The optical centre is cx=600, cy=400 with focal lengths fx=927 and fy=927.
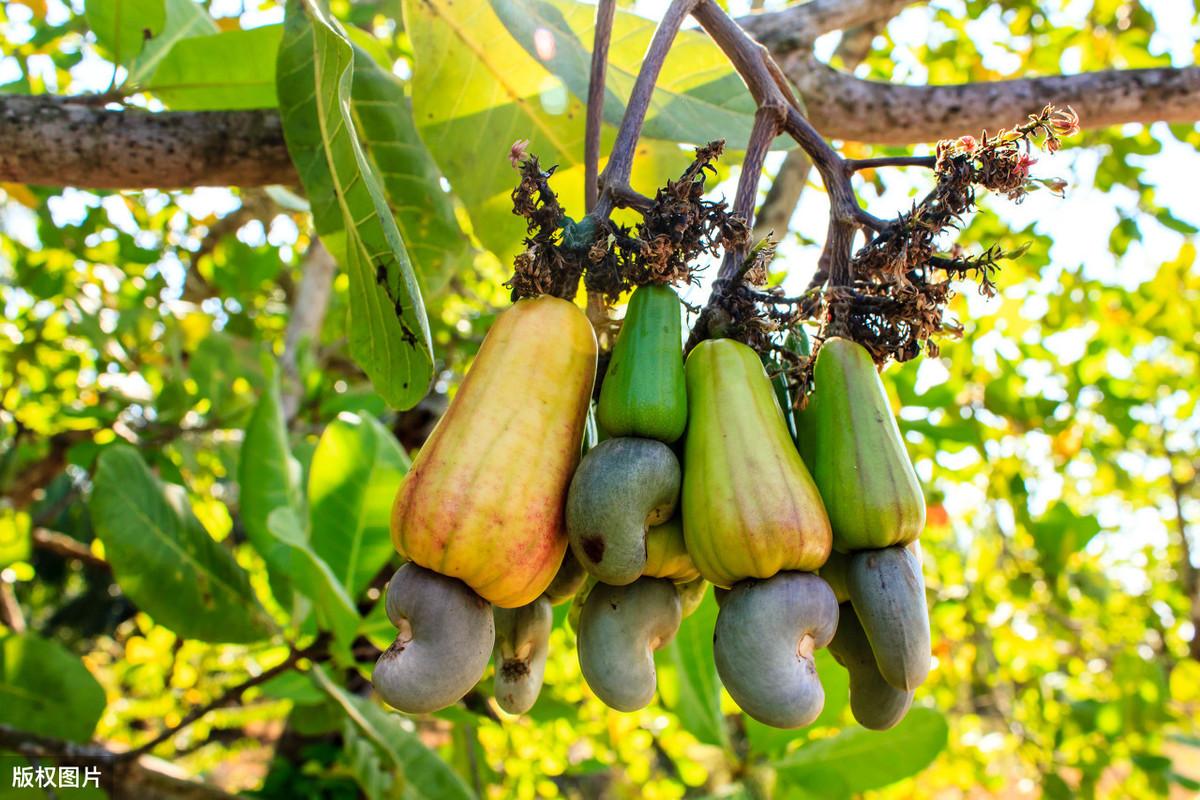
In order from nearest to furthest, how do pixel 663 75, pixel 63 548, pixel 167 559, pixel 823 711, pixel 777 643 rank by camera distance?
pixel 777 643 → pixel 663 75 → pixel 167 559 → pixel 823 711 → pixel 63 548

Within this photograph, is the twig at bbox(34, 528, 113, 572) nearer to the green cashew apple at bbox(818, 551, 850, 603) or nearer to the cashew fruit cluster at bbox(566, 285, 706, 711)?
the cashew fruit cluster at bbox(566, 285, 706, 711)

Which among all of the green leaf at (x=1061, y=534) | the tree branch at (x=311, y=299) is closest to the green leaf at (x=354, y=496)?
the tree branch at (x=311, y=299)

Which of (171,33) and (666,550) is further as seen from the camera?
(171,33)

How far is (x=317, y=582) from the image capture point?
59.5 inches

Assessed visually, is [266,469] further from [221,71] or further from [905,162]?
[905,162]

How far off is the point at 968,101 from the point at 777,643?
144 centimetres

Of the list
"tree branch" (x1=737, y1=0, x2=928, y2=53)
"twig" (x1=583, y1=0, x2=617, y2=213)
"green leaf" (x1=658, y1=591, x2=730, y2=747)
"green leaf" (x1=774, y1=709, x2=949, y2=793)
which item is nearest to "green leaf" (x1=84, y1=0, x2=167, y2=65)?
"twig" (x1=583, y1=0, x2=617, y2=213)

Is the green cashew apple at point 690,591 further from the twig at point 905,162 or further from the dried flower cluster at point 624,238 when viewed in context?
the twig at point 905,162

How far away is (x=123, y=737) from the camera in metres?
Answer: 4.58

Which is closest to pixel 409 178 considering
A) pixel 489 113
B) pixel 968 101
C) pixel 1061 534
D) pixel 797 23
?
pixel 489 113

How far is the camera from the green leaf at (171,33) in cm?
162

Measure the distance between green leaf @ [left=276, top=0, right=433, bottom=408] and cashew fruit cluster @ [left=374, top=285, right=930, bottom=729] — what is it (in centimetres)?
12

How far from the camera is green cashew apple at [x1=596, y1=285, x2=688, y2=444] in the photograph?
2.78 ft

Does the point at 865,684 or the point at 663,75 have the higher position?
the point at 663,75
